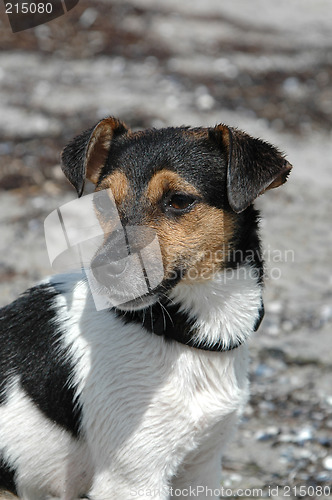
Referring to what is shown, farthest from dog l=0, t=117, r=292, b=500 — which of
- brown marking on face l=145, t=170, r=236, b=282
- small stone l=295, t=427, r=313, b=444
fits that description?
small stone l=295, t=427, r=313, b=444

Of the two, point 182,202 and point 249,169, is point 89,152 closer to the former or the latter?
point 182,202

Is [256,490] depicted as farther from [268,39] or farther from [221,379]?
[268,39]

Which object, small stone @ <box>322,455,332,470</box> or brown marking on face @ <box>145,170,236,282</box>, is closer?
brown marking on face @ <box>145,170,236,282</box>

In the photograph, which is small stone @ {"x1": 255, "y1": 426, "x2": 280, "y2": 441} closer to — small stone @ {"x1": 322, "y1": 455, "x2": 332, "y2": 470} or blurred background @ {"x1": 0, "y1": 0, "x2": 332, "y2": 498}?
blurred background @ {"x1": 0, "y1": 0, "x2": 332, "y2": 498}

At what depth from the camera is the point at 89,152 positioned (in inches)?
150

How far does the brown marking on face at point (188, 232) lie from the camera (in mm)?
3506

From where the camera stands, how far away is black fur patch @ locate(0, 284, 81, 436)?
367 centimetres

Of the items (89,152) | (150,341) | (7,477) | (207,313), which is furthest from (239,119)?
(7,477)

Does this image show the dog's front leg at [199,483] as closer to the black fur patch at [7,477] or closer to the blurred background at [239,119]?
the blurred background at [239,119]

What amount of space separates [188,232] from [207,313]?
49cm

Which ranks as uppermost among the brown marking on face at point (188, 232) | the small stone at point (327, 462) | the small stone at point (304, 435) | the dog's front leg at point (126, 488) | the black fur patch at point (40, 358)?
the brown marking on face at point (188, 232)

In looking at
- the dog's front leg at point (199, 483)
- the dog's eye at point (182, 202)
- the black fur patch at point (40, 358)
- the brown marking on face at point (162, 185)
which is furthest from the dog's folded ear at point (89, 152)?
the dog's front leg at point (199, 483)

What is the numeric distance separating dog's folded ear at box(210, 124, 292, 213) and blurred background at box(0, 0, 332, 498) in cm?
235

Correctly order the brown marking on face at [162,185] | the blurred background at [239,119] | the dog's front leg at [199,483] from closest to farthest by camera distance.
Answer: the brown marking on face at [162,185] < the dog's front leg at [199,483] < the blurred background at [239,119]
